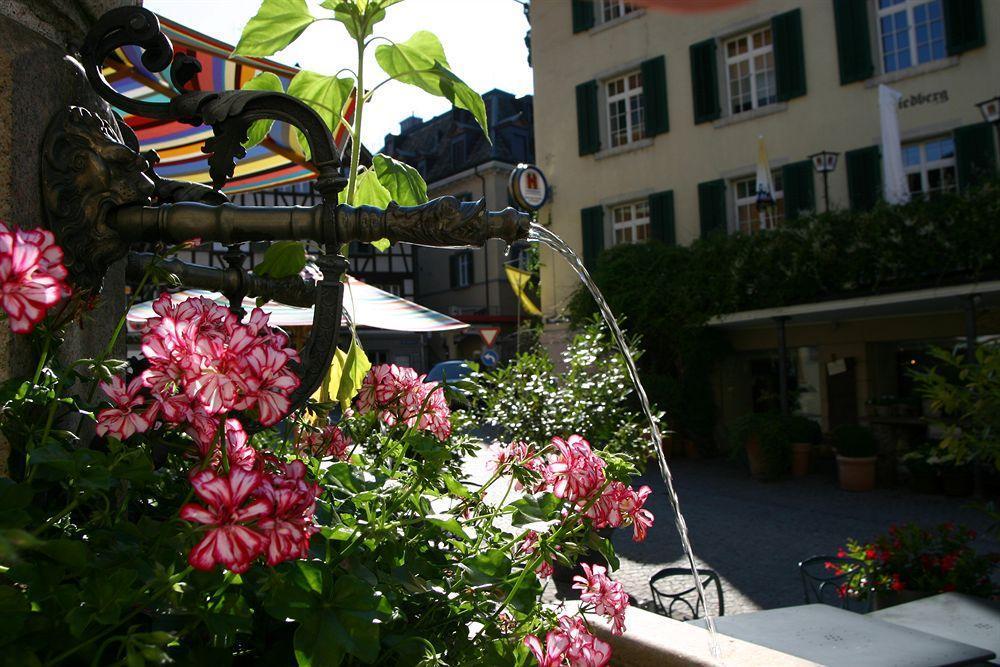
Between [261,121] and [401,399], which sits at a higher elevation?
[261,121]

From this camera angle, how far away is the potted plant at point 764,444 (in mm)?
11617

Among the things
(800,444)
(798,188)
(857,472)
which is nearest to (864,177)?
(798,188)

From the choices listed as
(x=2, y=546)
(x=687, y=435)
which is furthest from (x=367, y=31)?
(x=687, y=435)

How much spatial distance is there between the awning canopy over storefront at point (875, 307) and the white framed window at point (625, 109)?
4.51 m

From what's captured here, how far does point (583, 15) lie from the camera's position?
54.7 feet

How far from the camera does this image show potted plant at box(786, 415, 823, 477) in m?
11.9

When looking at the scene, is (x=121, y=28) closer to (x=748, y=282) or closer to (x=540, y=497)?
(x=540, y=497)

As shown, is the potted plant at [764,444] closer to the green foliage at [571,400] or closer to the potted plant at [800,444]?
the potted plant at [800,444]

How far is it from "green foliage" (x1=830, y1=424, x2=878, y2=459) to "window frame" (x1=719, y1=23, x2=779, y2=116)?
6078 mm

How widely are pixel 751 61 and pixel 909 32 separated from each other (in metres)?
2.75

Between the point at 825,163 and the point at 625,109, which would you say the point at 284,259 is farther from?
the point at 625,109

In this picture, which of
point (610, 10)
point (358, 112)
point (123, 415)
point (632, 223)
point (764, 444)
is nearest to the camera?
point (123, 415)

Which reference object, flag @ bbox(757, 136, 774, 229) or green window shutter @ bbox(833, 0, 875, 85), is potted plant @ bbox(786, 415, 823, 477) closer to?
flag @ bbox(757, 136, 774, 229)

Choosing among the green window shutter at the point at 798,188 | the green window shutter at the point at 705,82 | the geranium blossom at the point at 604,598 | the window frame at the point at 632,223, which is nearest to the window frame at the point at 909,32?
the green window shutter at the point at 798,188
